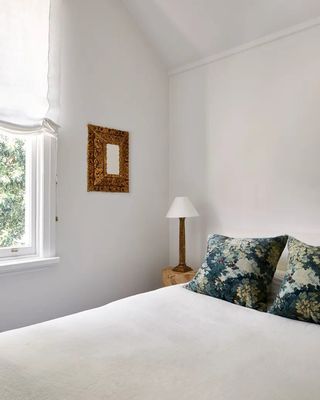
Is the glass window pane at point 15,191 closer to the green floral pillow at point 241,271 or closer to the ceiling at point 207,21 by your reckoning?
the green floral pillow at point 241,271

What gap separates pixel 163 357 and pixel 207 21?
2.51m

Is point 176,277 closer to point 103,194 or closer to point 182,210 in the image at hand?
point 182,210

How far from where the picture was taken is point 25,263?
2307 mm

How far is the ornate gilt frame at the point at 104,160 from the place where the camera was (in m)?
2.73

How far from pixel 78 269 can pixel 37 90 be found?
1371 mm

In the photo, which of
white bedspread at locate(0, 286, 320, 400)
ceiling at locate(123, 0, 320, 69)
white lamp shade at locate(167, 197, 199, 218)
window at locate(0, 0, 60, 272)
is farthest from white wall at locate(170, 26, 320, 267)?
window at locate(0, 0, 60, 272)

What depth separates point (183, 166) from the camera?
3229 mm

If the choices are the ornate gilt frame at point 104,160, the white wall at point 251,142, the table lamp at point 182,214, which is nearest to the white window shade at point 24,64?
the ornate gilt frame at point 104,160

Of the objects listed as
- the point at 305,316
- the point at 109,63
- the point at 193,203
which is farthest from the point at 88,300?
the point at 109,63

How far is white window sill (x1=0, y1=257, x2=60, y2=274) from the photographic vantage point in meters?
2.23

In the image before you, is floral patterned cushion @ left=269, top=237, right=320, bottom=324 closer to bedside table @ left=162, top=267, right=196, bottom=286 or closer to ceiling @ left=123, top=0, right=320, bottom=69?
bedside table @ left=162, top=267, right=196, bottom=286

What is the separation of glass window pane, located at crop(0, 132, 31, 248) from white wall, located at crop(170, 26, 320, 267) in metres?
1.40

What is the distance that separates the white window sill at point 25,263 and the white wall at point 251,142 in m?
1.28

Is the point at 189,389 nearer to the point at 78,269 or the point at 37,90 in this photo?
the point at 78,269
